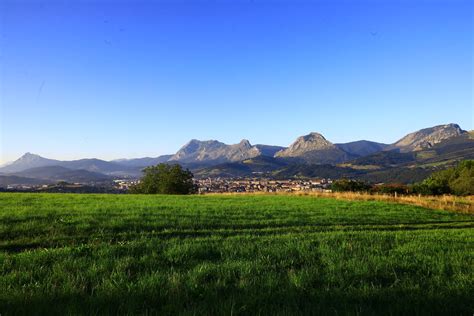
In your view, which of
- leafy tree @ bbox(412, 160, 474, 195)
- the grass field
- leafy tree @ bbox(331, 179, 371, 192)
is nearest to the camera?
the grass field

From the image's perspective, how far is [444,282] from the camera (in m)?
7.20

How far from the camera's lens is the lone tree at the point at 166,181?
85750mm

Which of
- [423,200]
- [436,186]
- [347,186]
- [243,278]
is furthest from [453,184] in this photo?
[243,278]

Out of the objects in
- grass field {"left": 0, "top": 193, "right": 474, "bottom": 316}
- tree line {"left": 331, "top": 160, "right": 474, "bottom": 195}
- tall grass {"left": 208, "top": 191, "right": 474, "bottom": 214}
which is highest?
grass field {"left": 0, "top": 193, "right": 474, "bottom": 316}

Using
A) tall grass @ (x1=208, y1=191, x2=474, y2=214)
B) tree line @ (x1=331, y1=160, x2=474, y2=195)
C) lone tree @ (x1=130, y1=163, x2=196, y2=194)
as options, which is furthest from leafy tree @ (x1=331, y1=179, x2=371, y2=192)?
lone tree @ (x1=130, y1=163, x2=196, y2=194)

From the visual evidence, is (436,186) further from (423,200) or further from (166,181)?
(166,181)

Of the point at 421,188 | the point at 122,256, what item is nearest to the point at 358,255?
the point at 122,256

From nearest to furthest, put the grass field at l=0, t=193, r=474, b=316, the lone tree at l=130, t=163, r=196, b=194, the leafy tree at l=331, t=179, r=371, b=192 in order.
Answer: the grass field at l=0, t=193, r=474, b=316
the leafy tree at l=331, t=179, r=371, b=192
the lone tree at l=130, t=163, r=196, b=194

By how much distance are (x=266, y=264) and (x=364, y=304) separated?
334cm

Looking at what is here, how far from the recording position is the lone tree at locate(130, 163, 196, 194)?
8575 centimetres

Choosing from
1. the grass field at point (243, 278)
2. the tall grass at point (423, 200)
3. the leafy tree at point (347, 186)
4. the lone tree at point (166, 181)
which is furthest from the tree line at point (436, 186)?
the grass field at point (243, 278)

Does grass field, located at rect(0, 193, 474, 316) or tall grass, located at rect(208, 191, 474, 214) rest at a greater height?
grass field, located at rect(0, 193, 474, 316)

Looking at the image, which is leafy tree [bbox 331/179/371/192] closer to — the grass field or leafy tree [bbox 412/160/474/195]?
leafy tree [bbox 412/160/474/195]

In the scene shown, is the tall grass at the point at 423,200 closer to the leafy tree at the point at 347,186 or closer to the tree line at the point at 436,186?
the tree line at the point at 436,186
